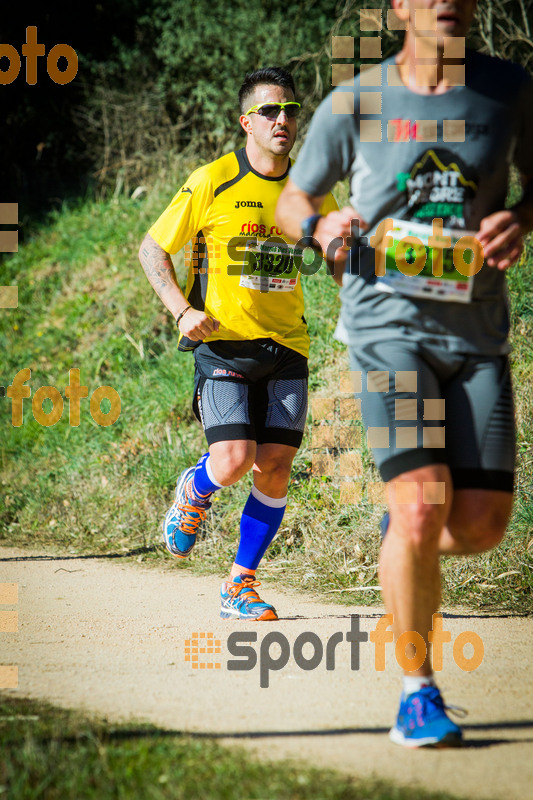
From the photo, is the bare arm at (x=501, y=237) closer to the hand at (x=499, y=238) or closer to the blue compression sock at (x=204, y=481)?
the hand at (x=499, y=238)

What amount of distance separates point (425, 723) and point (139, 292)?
8.91 metres

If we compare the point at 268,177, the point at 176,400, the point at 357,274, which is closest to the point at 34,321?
the point at 176,400

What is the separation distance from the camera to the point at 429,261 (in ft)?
9.05

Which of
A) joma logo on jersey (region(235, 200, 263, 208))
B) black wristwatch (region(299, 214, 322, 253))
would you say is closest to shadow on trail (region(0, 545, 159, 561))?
joma logo on jersey (region(235, 200, 263, 208))

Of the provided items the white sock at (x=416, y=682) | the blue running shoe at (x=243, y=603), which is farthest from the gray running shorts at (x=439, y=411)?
the blue running shoe at (x=243, y=603)

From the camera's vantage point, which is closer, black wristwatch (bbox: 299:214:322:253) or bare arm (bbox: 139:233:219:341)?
black wristwatch (bbox: 299:214:322:253)

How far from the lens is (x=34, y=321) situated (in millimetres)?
11742

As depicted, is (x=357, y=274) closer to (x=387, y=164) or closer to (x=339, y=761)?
(x=387, y=164)

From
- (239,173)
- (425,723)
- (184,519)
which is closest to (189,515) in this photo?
(184,519)

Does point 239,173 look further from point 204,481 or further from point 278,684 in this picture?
point 278,684

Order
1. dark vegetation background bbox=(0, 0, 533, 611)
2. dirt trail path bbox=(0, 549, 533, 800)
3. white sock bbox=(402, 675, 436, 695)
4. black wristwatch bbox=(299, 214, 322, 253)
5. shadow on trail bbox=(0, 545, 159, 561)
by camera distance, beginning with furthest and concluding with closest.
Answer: shadow on trail bbox=(0, 545, 159, 561) < dark vegetation background bbox=(0, 0, 533, 611) < black wristwatch bbox=(299, 214, 322, 253) < white sock bbox=(402, 675, 436, 695) < dirt trail path bbox=(0, 549, 533, 800)

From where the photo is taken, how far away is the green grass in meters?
2.29

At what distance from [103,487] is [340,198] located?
4.22m

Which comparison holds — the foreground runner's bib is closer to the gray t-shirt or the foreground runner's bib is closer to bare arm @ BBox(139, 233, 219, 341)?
the gray t-shirt
